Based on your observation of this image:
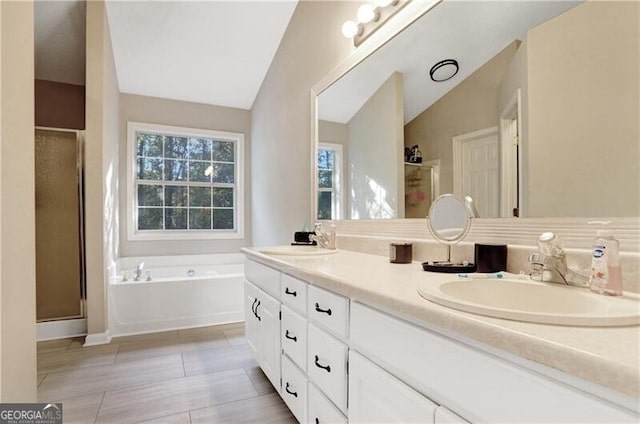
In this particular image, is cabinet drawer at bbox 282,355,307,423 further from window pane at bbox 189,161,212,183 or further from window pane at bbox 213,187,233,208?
window pane at bbox 189,161,212,183

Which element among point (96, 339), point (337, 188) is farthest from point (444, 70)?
point (96, 339)

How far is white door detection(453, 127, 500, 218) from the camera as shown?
1217 mm

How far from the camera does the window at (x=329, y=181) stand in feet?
7.51

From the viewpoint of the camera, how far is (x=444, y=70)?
1.43 meters

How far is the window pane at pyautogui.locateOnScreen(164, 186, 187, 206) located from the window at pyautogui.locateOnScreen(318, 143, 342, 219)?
243cm

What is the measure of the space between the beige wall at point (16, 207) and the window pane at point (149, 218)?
3014 mm

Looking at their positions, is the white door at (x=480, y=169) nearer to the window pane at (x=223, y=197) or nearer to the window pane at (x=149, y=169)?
the window pane at (x=223, y=197)

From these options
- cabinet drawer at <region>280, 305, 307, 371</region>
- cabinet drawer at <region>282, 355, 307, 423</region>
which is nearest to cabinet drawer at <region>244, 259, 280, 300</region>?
cabinet drawer at <region>280, 305, 307, 371</region>

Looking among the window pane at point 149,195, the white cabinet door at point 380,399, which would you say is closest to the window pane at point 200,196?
the window pane at point 149,195

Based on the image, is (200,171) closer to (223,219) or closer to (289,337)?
(223,219)

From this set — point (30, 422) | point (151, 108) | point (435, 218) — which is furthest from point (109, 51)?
point (435, 218)

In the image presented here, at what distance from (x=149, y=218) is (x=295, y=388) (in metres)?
3.35

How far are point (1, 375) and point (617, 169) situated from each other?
5.83ft

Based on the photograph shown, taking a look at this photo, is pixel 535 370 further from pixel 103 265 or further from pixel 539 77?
pixel 103 265
